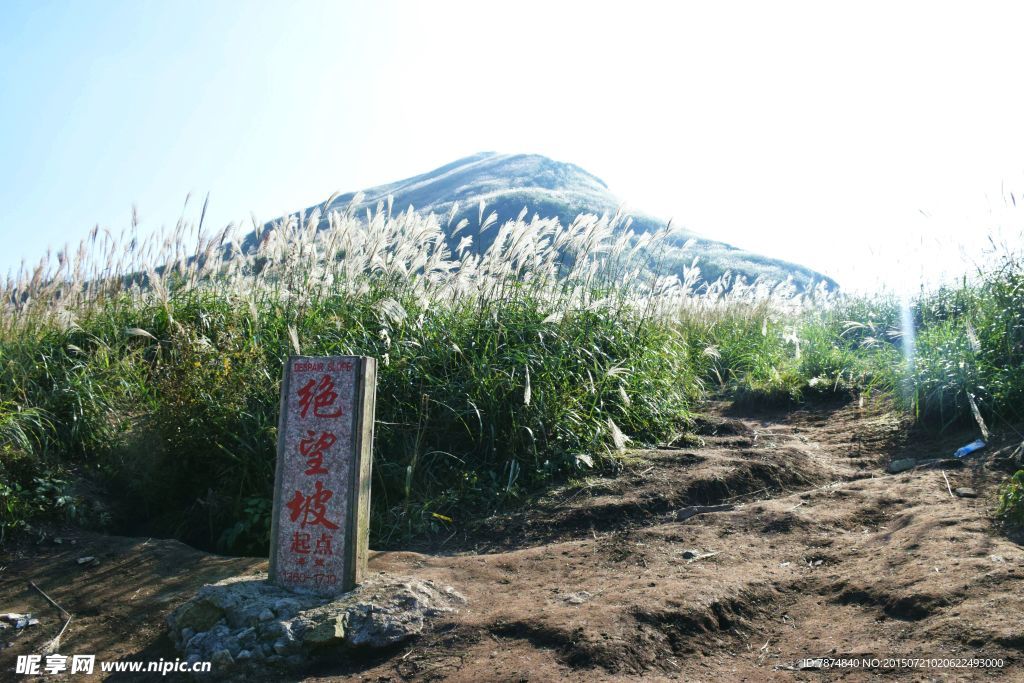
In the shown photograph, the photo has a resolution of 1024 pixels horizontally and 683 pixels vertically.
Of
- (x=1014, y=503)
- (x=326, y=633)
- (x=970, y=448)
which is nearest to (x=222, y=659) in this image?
(x=326, y=633)

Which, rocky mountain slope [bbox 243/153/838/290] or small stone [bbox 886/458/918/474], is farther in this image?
rocky mountain slope [bbox 243/153/838/290]

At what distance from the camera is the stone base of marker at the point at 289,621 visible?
2.64 meters

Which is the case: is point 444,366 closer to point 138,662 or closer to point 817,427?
point 138,662

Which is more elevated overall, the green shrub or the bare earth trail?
the green shrub

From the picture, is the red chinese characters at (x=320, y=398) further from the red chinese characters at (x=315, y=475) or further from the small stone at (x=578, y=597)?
the small stone at (x=578, y=597)

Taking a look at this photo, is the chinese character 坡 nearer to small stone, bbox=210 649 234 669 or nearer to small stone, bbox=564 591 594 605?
small stone, bbox=210 649 234 669

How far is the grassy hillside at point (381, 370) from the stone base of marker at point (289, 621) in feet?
3.18

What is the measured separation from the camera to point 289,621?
271cm

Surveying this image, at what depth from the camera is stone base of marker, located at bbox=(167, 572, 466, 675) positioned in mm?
2637

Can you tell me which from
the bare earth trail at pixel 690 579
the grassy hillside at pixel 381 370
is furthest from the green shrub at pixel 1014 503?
the grassy hillside at pixel 381 370

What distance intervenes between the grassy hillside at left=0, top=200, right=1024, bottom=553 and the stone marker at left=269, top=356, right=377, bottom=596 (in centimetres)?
85

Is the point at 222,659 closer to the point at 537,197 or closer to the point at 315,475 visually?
the point at 315,475

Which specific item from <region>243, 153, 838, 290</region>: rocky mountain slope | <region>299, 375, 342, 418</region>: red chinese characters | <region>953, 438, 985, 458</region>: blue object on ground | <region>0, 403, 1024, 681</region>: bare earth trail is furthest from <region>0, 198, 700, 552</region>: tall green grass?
<region>243, 153, 838, 290</region>: rocky mountain slope

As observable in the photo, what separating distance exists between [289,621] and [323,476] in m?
0.56
